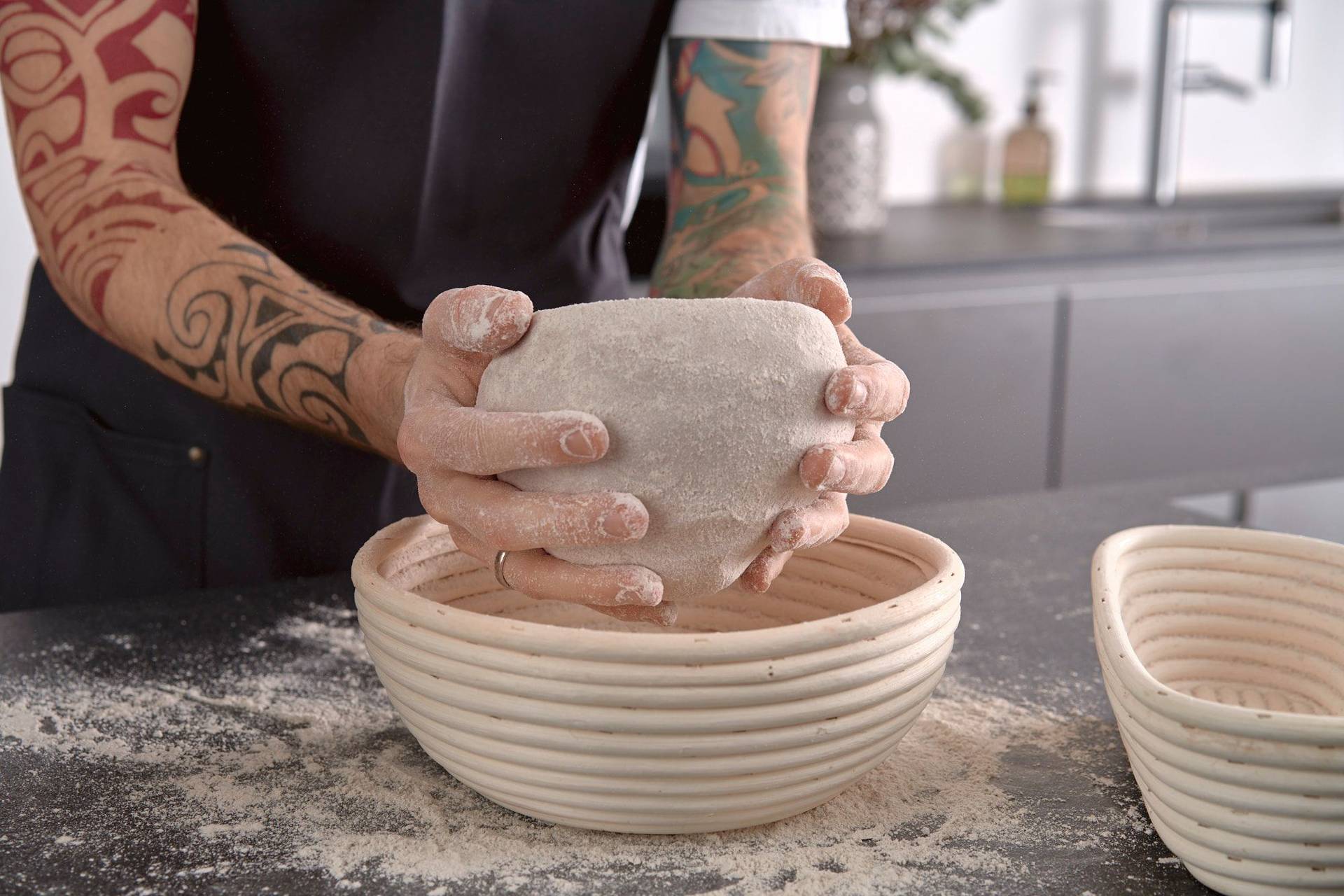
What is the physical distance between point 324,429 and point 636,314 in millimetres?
453

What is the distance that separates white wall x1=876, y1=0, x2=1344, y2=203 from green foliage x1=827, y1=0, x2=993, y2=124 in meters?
0.07

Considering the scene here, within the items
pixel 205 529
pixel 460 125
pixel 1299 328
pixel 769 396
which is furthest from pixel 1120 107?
pixel 769 396

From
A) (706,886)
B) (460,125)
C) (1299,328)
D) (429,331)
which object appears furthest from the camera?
(1299,328)

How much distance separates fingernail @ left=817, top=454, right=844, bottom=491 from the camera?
71 centimetres

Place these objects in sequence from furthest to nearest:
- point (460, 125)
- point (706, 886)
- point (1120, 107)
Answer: point (1120, 107) < point (460, 125) < point (706, 886)

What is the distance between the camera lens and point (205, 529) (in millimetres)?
1341

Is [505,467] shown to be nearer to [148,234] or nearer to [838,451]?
[838,451]

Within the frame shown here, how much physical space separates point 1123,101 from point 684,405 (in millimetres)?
2854

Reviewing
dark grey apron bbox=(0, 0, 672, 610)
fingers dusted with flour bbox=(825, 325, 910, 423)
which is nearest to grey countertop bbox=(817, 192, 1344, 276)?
dark grey apron bbox=(0, 0, 672, 610)

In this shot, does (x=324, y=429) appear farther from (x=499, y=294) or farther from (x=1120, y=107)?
(x=1120, y=107)

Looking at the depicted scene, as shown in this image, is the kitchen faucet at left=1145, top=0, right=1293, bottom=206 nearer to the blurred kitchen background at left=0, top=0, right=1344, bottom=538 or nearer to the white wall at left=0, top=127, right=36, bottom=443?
the blurred kitchen background at left=0, top=0, right=1344, bottom=538

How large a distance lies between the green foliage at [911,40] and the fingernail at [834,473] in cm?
204

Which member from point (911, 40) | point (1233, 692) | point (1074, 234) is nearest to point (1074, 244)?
point (1074, 234)

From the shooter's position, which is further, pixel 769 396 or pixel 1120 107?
pixel 1120 107
